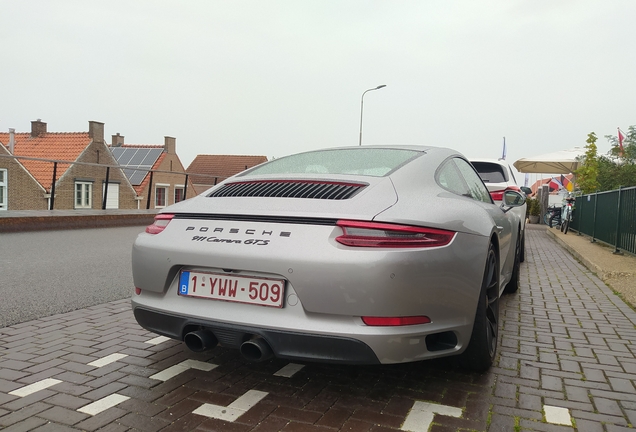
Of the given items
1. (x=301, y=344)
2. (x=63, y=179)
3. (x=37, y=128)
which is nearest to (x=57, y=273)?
(x=301, y=344)

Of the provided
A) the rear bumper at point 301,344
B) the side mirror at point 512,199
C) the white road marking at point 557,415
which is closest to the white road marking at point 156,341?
the rear bumper at point 301,344

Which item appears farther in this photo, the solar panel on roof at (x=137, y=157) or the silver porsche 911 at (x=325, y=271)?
the solar panel on roof at (x=137, y=157)

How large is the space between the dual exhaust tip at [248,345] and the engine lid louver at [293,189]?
78 centimetres

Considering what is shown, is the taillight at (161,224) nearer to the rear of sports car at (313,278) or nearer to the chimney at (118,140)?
the rear of sports car at (313,278)

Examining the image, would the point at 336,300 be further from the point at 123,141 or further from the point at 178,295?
the point at 123,141

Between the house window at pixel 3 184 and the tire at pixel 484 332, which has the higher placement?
the house window at pixel 3 184

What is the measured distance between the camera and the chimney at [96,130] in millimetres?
43969

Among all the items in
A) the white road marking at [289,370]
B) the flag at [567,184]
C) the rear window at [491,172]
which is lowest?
the white road marking at [289,370]

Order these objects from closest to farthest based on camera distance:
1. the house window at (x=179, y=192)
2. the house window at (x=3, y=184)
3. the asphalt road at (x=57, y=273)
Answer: the asphalt road at (x=57, y=273) → the house window at (x=3, y=184) → the house window at (x=179, y=192)

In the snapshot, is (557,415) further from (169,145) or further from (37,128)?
(169,145)

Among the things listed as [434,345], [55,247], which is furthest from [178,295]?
[55,247]

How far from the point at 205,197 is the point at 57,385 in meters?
1.29

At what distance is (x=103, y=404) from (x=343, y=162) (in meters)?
1.98

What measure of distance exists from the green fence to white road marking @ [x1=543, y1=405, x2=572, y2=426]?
7485mm
